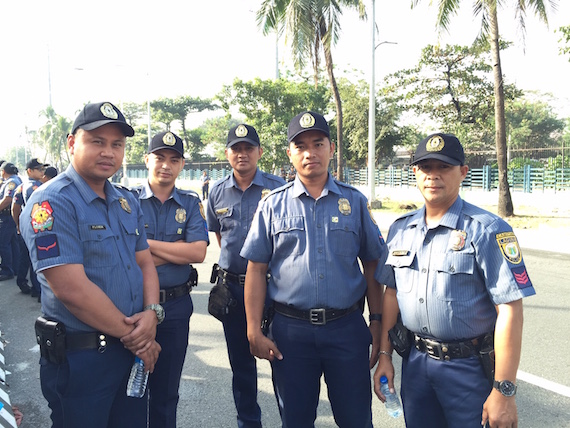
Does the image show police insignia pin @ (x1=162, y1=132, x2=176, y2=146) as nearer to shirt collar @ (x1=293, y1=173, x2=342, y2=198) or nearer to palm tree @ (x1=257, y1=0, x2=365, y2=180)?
shirt collar @ (x1=293, y1=173, x2=342, y2=198)

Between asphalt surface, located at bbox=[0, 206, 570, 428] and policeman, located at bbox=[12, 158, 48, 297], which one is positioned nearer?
asphalt surface, located at bbox=[0, 206, 570, 428]

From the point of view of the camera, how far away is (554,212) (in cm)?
1416

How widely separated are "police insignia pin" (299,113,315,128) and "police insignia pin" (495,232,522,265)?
3.51ft

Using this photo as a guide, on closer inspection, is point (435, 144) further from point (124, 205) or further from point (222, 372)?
point (222, 372)

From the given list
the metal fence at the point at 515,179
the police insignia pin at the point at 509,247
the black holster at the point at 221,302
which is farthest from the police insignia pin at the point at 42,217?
the metal fence at the point at 515,179

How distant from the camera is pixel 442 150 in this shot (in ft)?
6.69

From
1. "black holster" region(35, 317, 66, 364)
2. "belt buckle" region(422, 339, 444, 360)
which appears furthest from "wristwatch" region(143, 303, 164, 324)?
"belt buckle" region(422, 339, 444, 360)

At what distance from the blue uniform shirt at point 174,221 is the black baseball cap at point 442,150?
1542mm

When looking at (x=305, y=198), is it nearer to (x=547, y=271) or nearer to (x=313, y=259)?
(x=313, y=259)

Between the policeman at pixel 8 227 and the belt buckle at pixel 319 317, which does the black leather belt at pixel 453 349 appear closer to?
the belt buckle at pixel 319 317

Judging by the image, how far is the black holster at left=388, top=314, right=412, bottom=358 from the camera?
2.11 metres

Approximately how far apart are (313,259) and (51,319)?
4.11 ft

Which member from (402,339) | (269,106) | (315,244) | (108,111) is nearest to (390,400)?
(402,339)

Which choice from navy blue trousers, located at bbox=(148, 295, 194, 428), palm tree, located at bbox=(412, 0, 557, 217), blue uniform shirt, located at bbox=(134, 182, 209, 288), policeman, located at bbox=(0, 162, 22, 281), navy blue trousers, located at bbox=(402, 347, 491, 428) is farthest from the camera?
palm tree, located at bbox=(412, 0, 557, 217)
